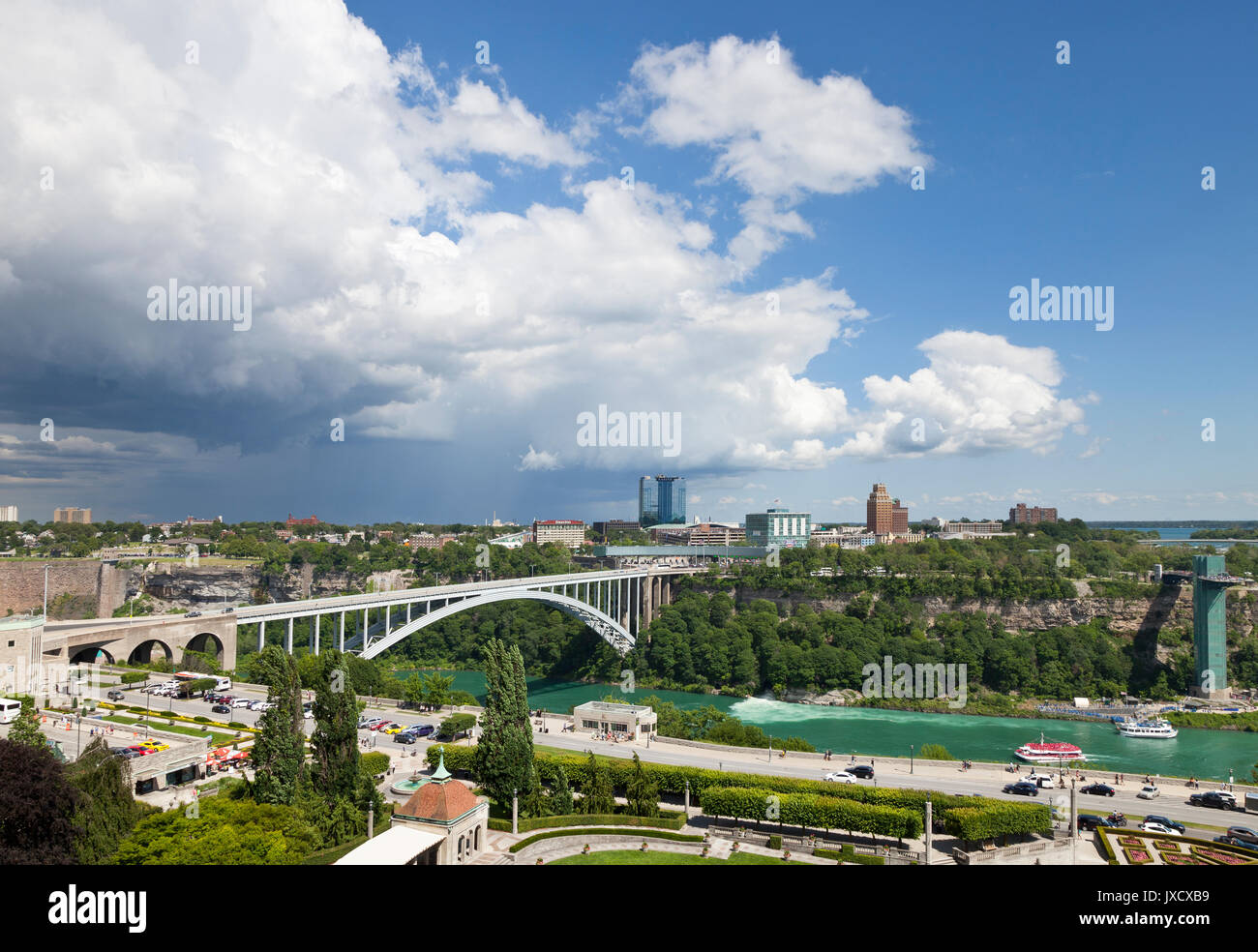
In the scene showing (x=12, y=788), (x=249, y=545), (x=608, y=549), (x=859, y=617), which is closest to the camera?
(x=12, y=788)

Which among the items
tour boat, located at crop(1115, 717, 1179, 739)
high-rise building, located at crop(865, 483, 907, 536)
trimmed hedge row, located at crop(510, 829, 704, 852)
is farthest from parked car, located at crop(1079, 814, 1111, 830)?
high-rise building, located at crop(865, 483, 907, 536)

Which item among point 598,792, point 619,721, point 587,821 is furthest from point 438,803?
point 619,721

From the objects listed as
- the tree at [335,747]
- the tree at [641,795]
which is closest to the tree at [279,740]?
the tree at [335,747]

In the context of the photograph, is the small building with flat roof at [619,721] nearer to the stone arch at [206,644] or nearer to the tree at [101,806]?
the stone arch at [206,644]

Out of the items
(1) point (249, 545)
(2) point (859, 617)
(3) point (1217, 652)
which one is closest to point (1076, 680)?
(3) point (1217, 652)
